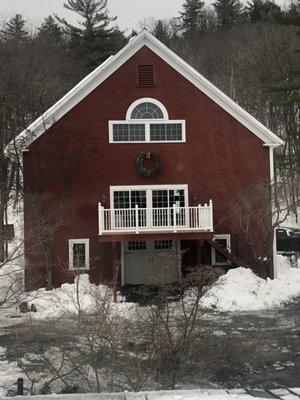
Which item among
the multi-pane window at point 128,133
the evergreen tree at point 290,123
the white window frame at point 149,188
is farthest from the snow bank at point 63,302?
the evergreen tree at point 290,123

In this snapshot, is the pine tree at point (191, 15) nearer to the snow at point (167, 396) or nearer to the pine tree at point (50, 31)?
the pine tree at point (50, 31)

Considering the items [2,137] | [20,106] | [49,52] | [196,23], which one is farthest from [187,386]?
[196,23]

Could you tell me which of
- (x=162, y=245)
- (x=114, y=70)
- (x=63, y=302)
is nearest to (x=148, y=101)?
(x=114, y=70)

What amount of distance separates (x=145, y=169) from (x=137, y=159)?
56 centimetres

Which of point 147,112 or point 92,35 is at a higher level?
point 92,35

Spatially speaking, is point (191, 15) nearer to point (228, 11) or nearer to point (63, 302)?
point (228, 11)

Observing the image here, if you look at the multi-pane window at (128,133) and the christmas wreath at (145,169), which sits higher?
the multi-pane window at (128,133)

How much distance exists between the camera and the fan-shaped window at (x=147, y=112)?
78.1 feet

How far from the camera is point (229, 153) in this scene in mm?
24141

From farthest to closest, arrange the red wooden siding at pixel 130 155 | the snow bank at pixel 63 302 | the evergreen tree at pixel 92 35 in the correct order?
the evergreen tree at pixel 92 35 → the red wooden siding at pixel 130 155 → the snow bank at pixel 63 302

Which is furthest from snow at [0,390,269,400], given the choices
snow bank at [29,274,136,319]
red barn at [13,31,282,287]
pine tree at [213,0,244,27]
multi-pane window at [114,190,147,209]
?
pine tree at [213,0,244,27]

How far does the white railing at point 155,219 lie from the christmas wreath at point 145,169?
1.74 m

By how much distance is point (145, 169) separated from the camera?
23.6 metres

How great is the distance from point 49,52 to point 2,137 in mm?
19112
